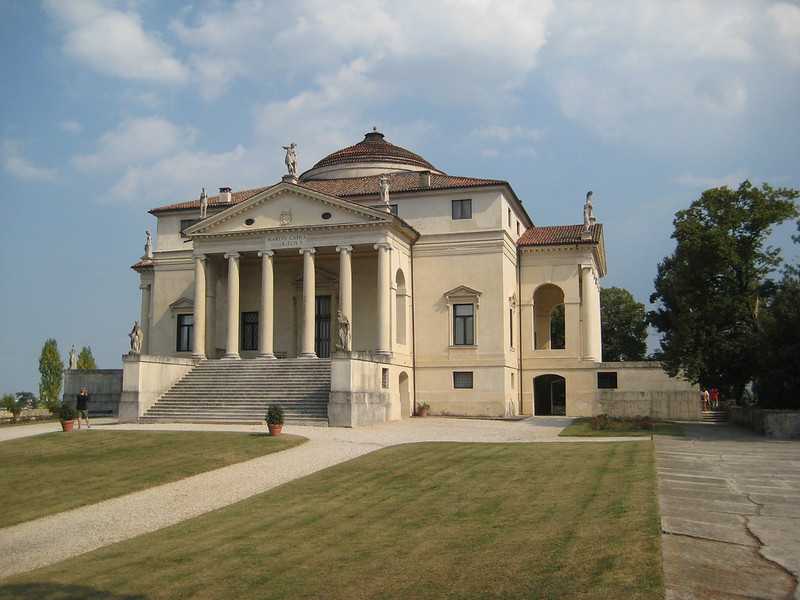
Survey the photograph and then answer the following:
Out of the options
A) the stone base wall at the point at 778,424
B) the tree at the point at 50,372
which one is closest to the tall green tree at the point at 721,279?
the stone base wall at the point at 778,424

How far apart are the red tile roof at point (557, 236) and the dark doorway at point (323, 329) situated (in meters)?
11.9

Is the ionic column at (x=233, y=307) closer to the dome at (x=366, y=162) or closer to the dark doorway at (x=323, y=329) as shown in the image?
the dark doorway at (x=323, y=329)

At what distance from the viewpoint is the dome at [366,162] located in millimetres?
52406

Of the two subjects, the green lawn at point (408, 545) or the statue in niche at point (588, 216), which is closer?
the green lawn at point (408, 545)

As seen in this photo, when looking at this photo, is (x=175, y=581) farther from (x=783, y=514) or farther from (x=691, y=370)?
(x=691, y=370)

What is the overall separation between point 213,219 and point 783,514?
3480cm

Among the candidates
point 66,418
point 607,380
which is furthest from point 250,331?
point 607,380

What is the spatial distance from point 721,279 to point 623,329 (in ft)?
149

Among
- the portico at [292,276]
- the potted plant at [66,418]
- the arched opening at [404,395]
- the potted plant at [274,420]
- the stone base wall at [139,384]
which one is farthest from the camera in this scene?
the arched opening at [404,395]

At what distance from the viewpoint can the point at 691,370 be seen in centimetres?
3644

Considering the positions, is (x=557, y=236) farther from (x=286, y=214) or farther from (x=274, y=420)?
(x=274, y=420)

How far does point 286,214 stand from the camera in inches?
1642

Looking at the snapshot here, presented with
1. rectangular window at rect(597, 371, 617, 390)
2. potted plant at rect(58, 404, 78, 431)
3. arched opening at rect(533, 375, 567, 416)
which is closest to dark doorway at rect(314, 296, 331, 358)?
arched opening at rect(533, 375, 567, 416)

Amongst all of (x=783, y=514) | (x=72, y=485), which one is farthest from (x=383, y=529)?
(x=72, y=485)
